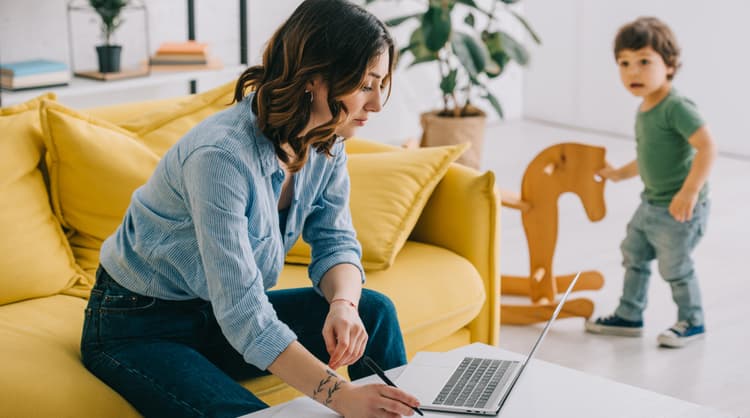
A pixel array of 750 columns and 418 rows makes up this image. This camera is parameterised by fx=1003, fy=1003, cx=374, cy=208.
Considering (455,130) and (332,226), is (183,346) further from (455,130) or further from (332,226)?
(455,130)

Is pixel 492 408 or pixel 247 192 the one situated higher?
pixel 247 192

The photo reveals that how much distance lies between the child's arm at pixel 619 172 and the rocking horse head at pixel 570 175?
0.02 metres

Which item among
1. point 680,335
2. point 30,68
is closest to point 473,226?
point 680,335

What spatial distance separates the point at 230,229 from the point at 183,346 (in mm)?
263

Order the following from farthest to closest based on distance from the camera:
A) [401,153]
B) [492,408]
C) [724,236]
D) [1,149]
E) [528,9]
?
[528,9] < [724,236] < [401,153] < [1,149] < [492,408]

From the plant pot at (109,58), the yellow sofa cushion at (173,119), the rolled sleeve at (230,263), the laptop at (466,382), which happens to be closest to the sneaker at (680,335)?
the laptop at (466,382)

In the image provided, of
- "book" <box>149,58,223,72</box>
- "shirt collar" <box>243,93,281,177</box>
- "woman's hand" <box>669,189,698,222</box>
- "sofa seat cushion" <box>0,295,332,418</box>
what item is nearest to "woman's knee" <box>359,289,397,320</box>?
"sofa seat cushion" <box>0,295,332,418</box>

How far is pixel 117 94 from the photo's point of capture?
13.4ft

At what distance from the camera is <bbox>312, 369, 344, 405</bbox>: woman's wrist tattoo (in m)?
1.39

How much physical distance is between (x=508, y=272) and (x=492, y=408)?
6.28 feet

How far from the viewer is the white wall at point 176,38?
145 inches

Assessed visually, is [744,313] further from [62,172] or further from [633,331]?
[62,172]

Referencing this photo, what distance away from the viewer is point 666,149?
2.65 m

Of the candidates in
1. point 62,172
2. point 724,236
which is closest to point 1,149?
point 62,172
